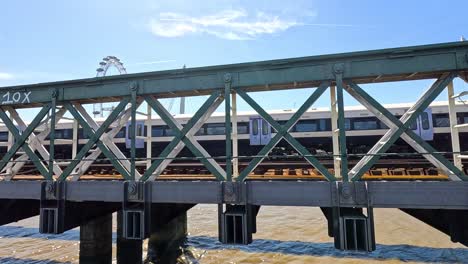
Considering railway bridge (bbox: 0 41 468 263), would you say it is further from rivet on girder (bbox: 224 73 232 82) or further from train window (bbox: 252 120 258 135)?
train window (bbox: 252 120 258 135)

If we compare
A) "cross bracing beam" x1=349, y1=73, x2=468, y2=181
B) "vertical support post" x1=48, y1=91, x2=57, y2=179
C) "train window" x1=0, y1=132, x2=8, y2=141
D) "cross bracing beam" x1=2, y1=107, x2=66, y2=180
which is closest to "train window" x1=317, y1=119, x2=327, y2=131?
"cross bracing beam" x1=349, y1=73, x2=468, y2=181

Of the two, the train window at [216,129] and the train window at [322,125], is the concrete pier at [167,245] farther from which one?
the train window at [322,125]

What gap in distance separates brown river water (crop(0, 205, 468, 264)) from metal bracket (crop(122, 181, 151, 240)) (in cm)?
885

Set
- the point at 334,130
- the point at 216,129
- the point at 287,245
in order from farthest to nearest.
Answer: the point at 216,129 → the point at 287,245 → the point at 334,130

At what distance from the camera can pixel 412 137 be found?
18.2 ft

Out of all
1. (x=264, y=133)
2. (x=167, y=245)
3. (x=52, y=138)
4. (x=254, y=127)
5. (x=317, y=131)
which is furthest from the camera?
(x=317, y=131)

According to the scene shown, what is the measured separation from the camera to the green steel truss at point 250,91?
5609 mm

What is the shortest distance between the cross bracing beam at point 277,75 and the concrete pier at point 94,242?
5846mm

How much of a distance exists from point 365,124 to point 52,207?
1435 cm

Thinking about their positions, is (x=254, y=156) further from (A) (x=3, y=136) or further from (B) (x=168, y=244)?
(A) (x=3, y=136)

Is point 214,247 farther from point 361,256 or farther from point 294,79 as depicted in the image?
point 294,79

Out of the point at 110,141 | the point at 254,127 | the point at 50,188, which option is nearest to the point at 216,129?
the point at 254,127

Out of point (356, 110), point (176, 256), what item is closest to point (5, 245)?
point (176, 256)

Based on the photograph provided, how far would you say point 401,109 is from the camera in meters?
14.8
